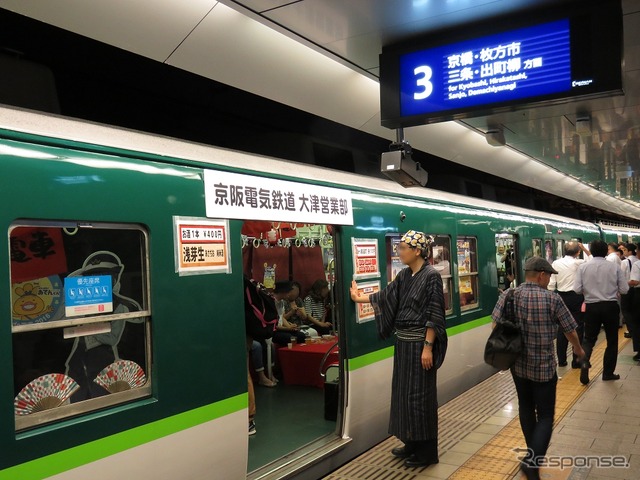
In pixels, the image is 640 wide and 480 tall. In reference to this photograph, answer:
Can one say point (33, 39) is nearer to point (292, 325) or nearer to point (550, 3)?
point (550, 3)

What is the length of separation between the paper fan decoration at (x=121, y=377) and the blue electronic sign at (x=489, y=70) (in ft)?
8.35

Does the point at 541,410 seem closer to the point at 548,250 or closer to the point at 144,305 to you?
the point at 144,305

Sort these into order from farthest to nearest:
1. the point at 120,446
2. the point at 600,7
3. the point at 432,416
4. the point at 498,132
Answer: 1. the point at 498,132
2. the point at 432,416
3. the point at 600,7
4. the point at 120,446

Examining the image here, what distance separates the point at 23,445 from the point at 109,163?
132 cm

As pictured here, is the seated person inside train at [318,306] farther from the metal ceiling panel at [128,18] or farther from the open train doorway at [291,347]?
the metal ceiling panel at [128,18]

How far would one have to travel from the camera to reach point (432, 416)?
4.50m

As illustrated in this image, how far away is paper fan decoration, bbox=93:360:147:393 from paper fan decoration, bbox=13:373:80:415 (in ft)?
0.46

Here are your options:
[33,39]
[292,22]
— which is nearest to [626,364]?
[292,22]

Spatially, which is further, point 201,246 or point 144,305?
point 201,246

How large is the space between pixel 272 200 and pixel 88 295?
1533 millimetres

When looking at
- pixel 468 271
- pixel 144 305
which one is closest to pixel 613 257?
pixel 468 271

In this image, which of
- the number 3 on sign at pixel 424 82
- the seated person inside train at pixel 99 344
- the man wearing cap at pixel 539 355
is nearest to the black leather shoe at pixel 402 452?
the man wearing cap at pixel 539 355

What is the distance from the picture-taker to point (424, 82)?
4.10 meters

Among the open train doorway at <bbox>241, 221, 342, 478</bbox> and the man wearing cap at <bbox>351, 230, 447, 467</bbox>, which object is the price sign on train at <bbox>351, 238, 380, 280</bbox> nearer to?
the open train doorway at <bbox>241, 221, 342, 478</bbox>
